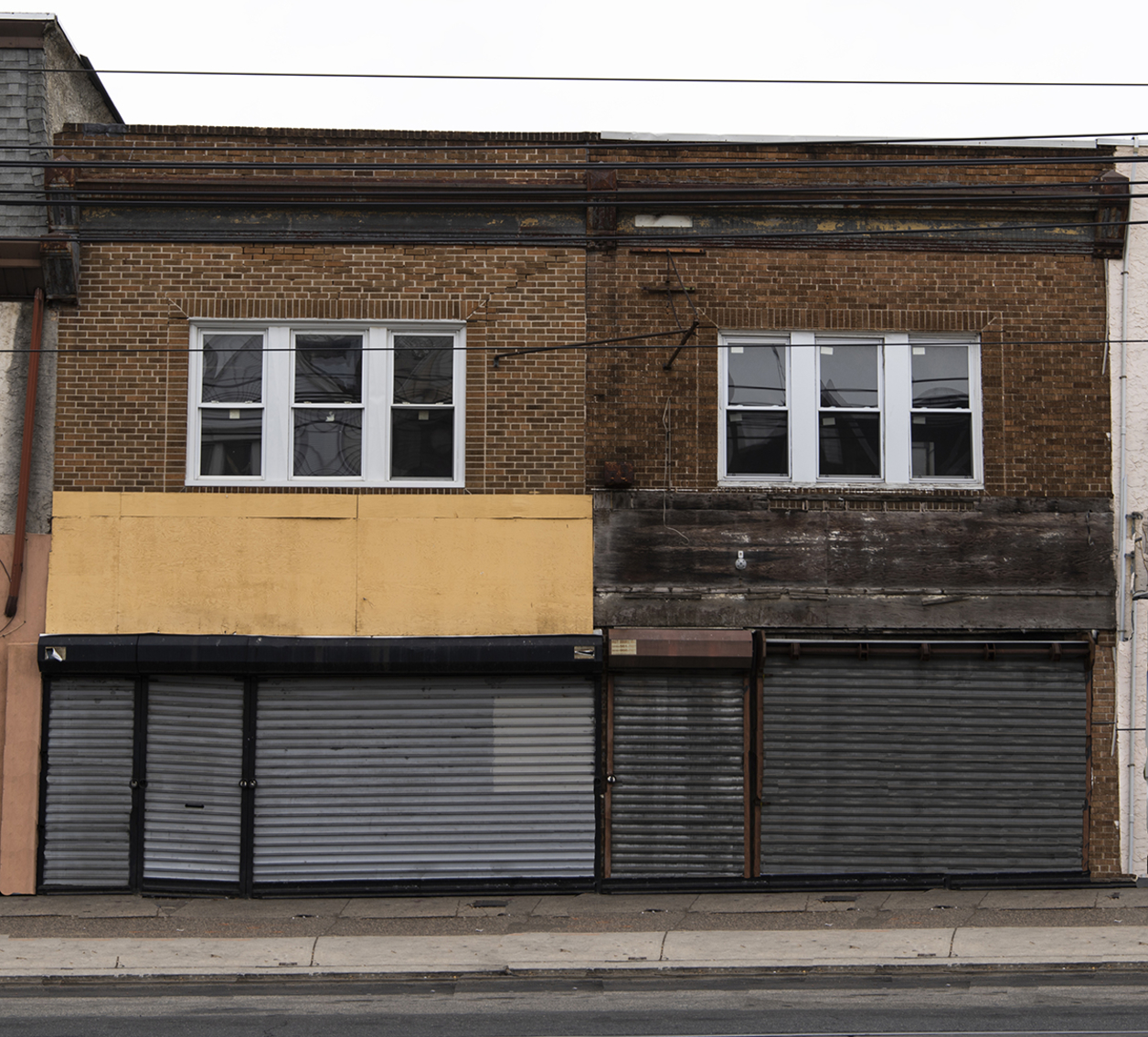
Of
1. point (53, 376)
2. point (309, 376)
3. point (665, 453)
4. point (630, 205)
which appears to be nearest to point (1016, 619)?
point (665, 453)

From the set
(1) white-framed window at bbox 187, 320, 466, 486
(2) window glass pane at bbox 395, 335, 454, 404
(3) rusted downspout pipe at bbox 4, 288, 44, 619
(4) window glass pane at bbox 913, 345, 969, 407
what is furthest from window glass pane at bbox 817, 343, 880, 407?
(3) rusted downspout pipe at bbox 4, 288, 44, 619

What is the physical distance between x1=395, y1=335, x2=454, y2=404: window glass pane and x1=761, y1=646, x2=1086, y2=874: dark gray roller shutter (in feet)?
15.0

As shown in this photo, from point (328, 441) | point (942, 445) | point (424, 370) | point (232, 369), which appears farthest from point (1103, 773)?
point (232, 369)

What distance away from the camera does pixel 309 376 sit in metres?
12.1

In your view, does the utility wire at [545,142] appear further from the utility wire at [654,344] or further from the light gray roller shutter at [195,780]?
the light gray roller shutter at [195,780]

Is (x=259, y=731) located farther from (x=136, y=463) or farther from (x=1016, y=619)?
(x=1016, y=619)

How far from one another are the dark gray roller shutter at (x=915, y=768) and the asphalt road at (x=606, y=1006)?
7.73 feet

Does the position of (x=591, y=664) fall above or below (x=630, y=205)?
below

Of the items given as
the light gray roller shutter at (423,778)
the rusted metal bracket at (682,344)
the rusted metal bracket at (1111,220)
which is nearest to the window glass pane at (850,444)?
the rusted metal bracket at (682,344)

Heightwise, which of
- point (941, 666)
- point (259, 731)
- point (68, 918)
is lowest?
point (68, 918)

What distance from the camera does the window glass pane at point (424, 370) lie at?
478 inches

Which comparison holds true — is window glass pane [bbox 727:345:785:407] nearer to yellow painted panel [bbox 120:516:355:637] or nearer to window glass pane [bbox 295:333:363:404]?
window glass pane [bbox 295:333:363:404]

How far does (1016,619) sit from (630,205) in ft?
19.7

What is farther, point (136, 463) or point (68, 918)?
point (136, 463)
